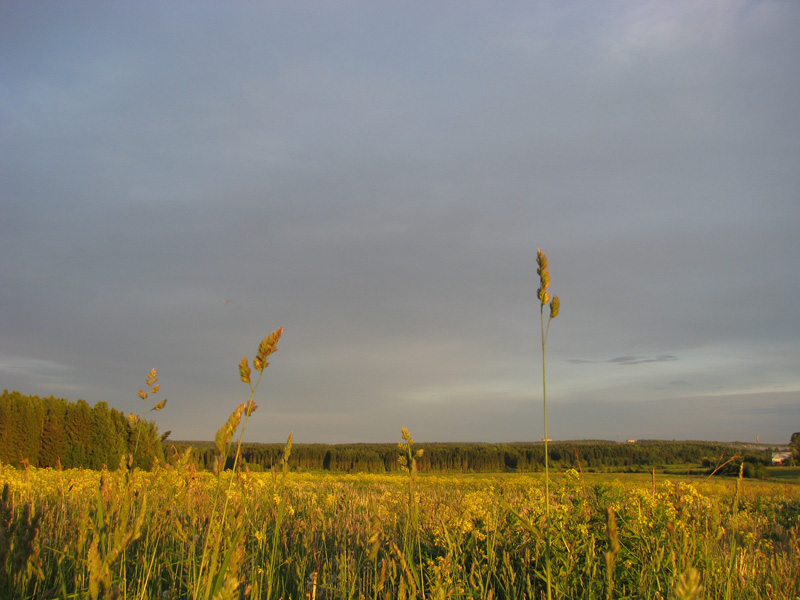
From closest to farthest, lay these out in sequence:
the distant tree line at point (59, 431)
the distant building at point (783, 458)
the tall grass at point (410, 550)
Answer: the tall grass at point (410, 550), the distant tree line at point (59, 431), the distant building at point (783, 458)

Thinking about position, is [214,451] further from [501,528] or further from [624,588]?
[501,528]

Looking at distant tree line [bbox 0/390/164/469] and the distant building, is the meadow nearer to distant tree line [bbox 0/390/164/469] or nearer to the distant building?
distant tree line [bbox 0/390/164/469]

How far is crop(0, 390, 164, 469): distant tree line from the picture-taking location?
24734 millimetres

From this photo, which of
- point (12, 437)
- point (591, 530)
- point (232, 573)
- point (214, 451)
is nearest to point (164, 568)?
point (214, 451)

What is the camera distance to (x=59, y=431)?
2683 centimetres

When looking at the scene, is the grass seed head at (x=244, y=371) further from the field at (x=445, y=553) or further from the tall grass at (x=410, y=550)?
the field at (x=445, y=553)

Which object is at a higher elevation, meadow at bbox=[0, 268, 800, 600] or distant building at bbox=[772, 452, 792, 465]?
meadow at bbox=[0, 268, 800, 600]

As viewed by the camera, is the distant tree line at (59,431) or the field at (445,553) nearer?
the field at (445,553)

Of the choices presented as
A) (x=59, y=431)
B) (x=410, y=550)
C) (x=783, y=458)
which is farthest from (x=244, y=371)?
(x=783, y=458)

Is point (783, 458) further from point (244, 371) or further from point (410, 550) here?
point (244, 371)

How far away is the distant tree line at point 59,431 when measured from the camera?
24.7 m

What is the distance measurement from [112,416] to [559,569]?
3095 cm

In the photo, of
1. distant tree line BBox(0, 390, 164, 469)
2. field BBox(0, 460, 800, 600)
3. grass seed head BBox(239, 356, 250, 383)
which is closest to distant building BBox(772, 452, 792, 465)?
field BBox(0, 460, 800, 600)

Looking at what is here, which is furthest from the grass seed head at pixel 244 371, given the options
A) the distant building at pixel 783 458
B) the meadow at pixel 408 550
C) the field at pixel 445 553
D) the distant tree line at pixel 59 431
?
the distant building at pixel 783 458
